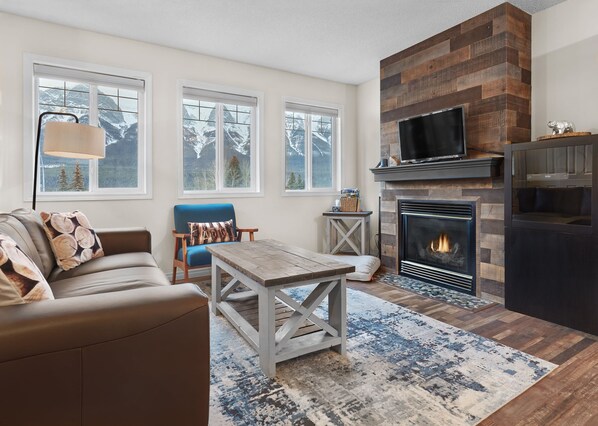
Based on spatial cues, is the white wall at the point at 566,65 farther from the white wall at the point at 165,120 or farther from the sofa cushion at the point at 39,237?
the sofa cushion at the point at 39,237

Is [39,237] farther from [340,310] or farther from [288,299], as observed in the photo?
[340,310]

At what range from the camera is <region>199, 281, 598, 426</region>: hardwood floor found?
1.59 meters

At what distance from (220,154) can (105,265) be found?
2.25m

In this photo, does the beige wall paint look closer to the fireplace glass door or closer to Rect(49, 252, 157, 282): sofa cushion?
the fireplace glass door

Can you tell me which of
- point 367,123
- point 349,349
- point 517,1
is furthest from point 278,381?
point 367,123

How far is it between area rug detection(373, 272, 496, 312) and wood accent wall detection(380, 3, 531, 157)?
140 centimetres

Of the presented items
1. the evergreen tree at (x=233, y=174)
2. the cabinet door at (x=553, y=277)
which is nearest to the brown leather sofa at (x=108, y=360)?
the cabinet door at (x=553, y=277)

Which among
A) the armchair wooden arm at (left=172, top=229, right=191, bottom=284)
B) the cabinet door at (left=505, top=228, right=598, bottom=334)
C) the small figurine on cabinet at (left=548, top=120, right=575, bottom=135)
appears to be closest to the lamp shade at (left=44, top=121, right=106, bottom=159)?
the armchair wooden arm at (left=172, top=229, right=191, bottom=284)

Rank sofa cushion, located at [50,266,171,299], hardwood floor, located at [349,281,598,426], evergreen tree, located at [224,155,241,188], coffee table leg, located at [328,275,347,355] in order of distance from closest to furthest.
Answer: hardwood floor, located at [349,281,598,426], sofa cushion, located at [50,266,171,299], coffee table leg, located at [328,275,347,355], evergreen tree, located at [224,155,241,188]

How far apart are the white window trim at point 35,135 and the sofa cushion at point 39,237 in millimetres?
1041

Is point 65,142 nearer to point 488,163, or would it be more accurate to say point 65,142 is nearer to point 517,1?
point 488,163

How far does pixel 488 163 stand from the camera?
3.05 metres

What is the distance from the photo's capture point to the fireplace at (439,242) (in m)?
3.44

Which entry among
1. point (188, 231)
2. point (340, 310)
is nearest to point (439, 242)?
point (340, 310)
